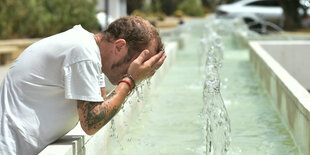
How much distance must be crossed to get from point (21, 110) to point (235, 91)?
5447 mm

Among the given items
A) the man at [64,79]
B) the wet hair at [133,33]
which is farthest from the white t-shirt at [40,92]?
the wet hair at [133,33]

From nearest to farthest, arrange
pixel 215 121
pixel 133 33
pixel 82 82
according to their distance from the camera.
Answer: pixel 82 82 < pixel 133 33 < pixel 215 121

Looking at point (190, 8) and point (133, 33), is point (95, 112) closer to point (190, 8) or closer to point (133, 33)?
point (133, 33)

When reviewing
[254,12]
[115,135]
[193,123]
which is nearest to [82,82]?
[115,135]

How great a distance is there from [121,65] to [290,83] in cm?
304

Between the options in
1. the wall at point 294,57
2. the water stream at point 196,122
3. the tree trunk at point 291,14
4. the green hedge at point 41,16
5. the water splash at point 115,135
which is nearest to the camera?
the water splash at point 115,135

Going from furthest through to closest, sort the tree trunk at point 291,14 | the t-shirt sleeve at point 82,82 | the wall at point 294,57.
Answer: the tree trunk at point 291,14 < the wall at point 294,57 < the t-shirt sleeve at point 82,82

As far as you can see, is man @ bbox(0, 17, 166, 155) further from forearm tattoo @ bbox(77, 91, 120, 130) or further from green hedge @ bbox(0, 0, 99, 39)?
green hedge @ bbox(0, 0, 99, 39)

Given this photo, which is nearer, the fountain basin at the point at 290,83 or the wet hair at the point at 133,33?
the wet hair at the point at 133,33

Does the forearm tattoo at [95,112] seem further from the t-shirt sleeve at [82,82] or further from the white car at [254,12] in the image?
the white car at [254,12]

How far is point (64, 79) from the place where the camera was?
2.66 metres

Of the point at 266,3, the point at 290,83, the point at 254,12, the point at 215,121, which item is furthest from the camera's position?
the point at 266,3

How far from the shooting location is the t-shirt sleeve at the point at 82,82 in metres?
2.56

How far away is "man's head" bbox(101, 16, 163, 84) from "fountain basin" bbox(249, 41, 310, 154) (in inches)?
Result: 68.0
